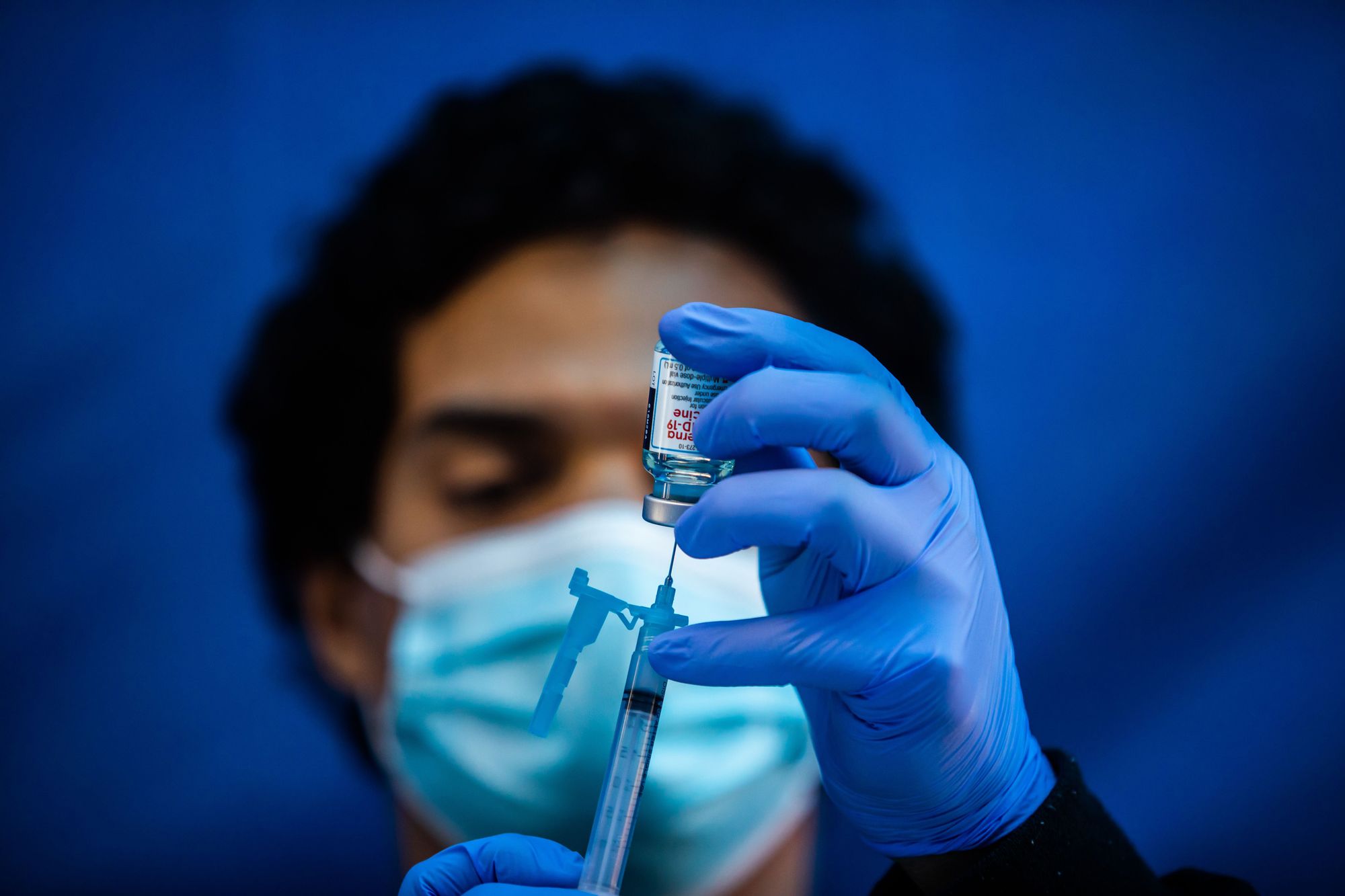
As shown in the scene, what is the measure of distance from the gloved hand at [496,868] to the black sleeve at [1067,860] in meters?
0.42

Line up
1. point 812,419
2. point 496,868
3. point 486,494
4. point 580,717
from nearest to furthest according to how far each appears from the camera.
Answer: point 812,419 < point 496,868 < point 580,717 < point 486,494

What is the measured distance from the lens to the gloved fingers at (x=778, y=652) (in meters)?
0.88

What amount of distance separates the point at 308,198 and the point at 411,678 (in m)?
0.87

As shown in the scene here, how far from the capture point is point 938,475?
942 mm

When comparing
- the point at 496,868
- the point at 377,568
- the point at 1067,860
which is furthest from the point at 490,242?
the point at 1067,860

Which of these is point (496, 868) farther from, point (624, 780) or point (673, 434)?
point (673, 434)

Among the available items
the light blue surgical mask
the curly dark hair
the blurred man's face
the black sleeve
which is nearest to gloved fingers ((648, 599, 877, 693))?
the black sleeve

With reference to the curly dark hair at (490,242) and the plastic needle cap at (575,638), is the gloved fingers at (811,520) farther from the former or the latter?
the curly dark hair at (490,242)

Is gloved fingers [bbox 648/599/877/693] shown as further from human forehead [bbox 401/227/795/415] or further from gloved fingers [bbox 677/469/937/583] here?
human forehead [bbox 401/227/795/415]

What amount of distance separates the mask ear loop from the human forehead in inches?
10.1

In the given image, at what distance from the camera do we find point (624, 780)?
0.92 meters

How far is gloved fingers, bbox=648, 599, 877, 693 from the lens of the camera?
2.89 ft

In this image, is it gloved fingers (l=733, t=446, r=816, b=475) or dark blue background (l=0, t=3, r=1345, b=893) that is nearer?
gloved fingers (l=733, t=446, r=816, b=475)

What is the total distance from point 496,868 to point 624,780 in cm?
23
